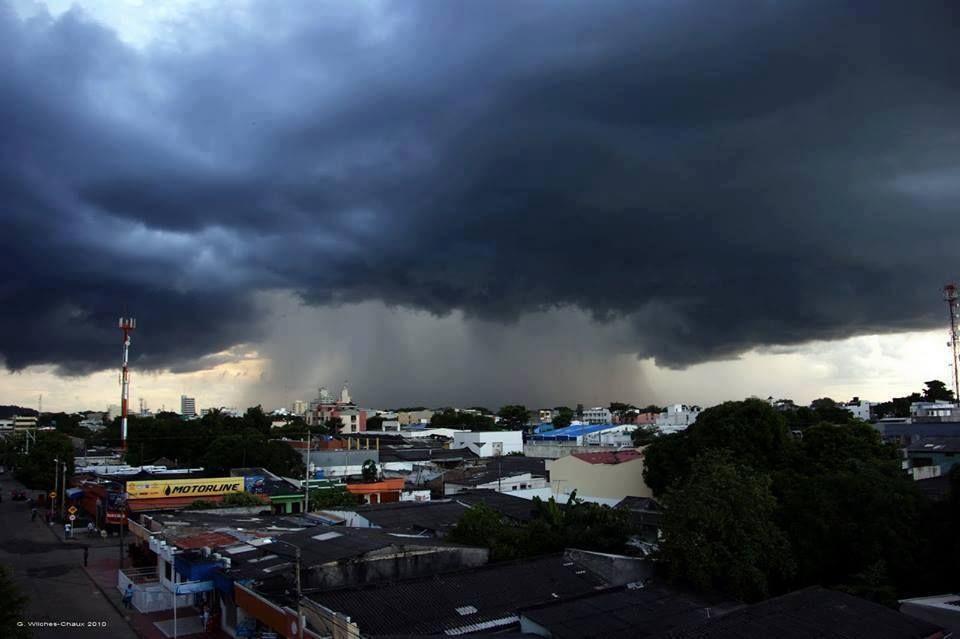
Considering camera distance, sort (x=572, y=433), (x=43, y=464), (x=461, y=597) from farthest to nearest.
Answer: (x=572, y=433), (x=43, y=464), (x=461, y=597)

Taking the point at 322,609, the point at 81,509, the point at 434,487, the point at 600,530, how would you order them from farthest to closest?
the point at 434,487, the point at 81,509, the point at 600,530, the point at 322,609

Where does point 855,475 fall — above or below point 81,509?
above

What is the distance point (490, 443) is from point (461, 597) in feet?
244

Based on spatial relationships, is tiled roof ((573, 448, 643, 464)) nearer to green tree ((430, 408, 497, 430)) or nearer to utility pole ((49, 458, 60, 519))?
utility pole ((49, 458, 60, 519))

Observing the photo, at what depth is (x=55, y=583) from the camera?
3400cm

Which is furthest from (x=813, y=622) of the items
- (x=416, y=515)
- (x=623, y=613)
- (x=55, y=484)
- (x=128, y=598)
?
(x=55, y=484)

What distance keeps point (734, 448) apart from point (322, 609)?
1206 inches

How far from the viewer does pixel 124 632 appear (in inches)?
1041

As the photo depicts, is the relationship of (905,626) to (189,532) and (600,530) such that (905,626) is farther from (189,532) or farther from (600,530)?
(189,532)

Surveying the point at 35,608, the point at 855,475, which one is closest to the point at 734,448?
the point at 855,475

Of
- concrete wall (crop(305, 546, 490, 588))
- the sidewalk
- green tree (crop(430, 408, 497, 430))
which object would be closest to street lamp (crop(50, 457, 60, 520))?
the sidewalk

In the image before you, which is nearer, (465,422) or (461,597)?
(461,597)

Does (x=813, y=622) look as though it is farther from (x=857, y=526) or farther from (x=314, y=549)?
(x=314, y=549)

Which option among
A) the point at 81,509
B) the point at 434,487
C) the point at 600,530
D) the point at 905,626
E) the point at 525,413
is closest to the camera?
the point at 905,626
